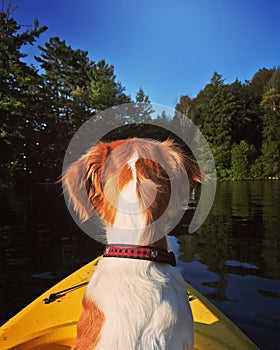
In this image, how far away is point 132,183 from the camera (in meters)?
1.32

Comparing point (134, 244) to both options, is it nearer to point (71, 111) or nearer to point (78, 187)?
point (78, 187)

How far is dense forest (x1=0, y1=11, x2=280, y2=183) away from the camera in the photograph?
24469mm

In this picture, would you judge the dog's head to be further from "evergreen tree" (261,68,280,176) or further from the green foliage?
"evergreen tree" (261,68,280,176)

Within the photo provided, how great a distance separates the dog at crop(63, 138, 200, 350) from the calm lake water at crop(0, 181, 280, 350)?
2.22 feet

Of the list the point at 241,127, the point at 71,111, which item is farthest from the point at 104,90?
the point at 241,127

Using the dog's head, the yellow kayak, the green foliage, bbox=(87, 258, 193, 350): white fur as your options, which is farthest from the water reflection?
the green foliage

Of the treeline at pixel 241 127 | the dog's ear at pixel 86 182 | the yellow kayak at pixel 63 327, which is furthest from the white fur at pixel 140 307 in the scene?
the treeline at pixel 241 127

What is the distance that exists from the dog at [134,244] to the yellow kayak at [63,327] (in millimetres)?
1252

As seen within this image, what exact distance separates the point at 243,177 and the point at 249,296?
38.2 meters

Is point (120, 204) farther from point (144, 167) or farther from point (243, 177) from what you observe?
point (243, 177)

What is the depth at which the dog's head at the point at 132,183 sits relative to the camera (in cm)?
130

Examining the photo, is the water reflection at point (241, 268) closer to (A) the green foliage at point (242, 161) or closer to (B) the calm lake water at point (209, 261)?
(B) the calm lake water at point (209, 261)

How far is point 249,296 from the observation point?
14.4 ft

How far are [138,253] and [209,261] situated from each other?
16.7 feet
